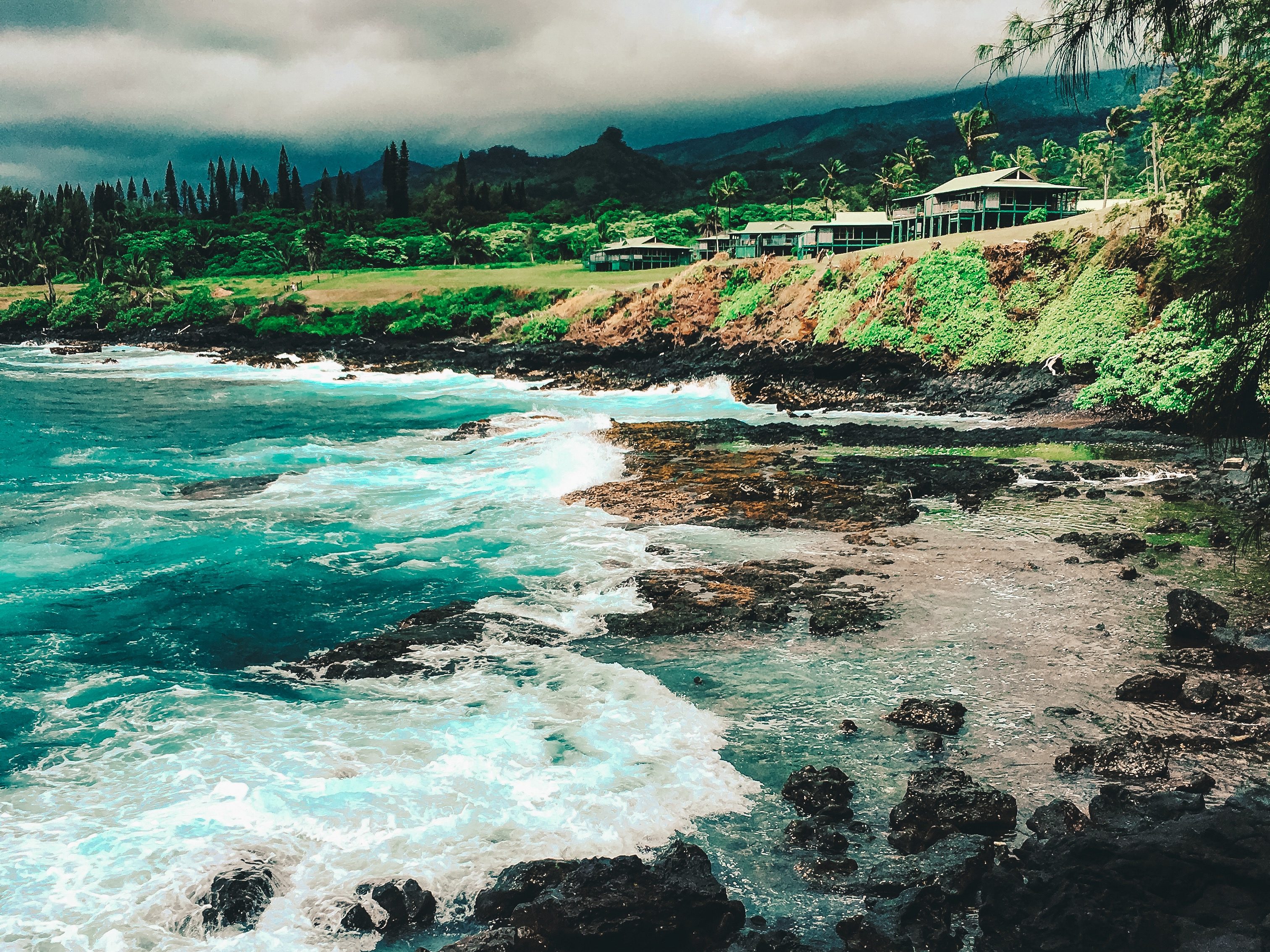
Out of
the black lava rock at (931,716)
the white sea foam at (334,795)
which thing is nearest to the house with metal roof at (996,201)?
the black lava rock at (931,716)

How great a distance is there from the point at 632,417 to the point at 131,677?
28183 mm

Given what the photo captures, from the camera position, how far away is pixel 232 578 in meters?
18.0

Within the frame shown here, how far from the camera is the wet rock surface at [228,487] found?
25.5 metres

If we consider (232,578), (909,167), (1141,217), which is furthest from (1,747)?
(909,167)

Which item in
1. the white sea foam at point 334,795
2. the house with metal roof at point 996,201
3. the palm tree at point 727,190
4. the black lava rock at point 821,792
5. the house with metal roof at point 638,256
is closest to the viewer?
the white sea foam at point 334,795

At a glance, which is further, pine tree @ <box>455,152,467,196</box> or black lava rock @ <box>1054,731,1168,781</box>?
pine tree @ <box>455,152,467,196</box>

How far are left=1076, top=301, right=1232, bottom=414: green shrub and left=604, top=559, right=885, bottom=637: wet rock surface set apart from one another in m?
20.6

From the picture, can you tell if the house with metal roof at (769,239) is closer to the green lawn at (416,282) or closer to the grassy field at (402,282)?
the grassy field at (402,282)

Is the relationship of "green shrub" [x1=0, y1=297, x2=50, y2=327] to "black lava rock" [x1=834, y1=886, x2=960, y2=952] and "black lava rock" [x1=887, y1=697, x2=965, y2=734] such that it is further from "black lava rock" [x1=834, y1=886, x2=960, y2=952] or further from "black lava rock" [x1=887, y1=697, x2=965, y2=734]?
"black lava rock" [x1=834, y1=886, x2=960, y2=952]

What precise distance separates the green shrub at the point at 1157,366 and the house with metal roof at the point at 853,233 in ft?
153

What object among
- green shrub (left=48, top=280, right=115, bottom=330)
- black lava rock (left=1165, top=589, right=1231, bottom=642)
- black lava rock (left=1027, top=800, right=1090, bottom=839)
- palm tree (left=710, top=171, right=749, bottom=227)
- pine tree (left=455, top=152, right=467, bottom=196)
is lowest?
black lava rock (left=1027, top=800, right=1090, bottom=839)

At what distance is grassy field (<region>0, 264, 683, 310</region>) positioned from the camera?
279ft

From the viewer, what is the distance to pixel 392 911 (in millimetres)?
7914

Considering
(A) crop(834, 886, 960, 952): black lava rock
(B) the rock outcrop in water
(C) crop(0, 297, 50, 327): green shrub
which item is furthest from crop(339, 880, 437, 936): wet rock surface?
(C) crop(0, 297, 50, 327): green shrub
